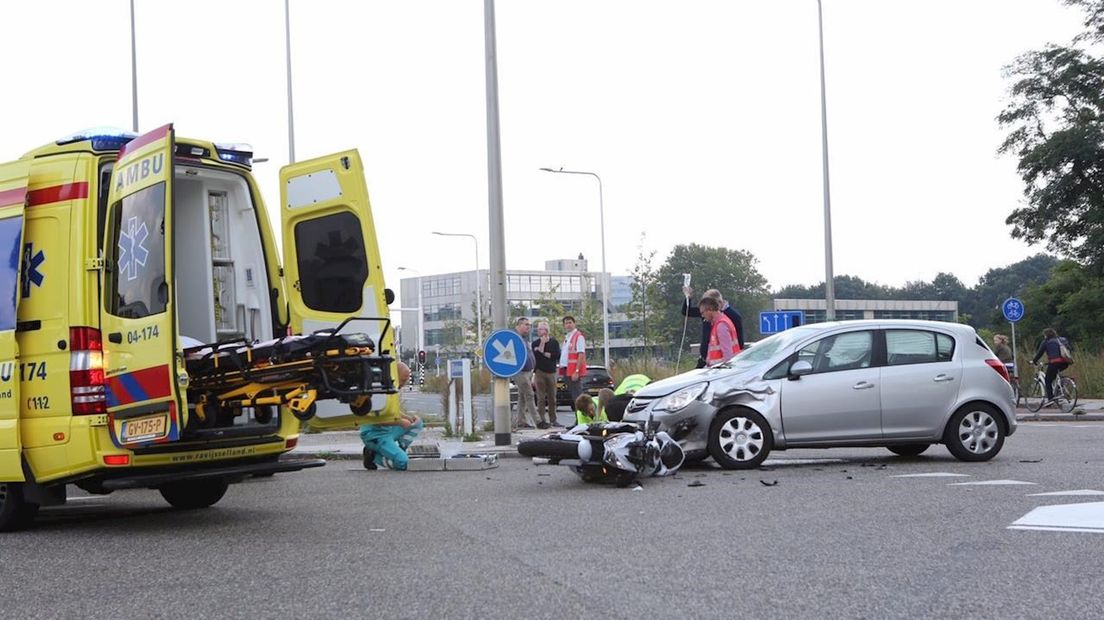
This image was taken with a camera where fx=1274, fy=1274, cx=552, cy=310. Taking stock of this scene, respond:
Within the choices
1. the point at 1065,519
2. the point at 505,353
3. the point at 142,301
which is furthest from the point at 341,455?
the point at 1065,519

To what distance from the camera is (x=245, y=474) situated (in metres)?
9.55

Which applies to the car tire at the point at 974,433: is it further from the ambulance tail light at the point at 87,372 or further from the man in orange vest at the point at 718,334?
the ambulance tail light at the point at 87,372

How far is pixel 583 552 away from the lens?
744cm

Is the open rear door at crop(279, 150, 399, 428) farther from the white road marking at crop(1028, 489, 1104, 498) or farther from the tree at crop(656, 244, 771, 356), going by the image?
the tree at crop(656, 244, 771, 356)

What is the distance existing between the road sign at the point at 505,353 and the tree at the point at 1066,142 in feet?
111

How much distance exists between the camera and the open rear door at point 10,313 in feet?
29.8

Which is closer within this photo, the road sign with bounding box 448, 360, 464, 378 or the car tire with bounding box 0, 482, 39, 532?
the car tire with bounding box 0, 482, 39, 532

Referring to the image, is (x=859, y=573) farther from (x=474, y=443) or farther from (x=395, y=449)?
(x=474, y=443)

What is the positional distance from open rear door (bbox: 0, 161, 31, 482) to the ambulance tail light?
0.53 meters

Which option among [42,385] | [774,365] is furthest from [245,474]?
[774,365]

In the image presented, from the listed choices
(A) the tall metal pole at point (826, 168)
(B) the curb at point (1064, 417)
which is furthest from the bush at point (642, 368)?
(B) the curb at point (1064, 417)

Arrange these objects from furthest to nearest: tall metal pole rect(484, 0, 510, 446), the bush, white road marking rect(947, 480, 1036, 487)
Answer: the bush
tall metal pole rect(484, 0, 510, 446)
white road marking rect(947, 480, 1036, 487)

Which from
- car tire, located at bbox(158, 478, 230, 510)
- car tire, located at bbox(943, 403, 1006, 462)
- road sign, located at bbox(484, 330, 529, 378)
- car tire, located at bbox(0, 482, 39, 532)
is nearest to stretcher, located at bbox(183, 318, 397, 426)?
car tire, located at bbox(0, 482, 39, 532)

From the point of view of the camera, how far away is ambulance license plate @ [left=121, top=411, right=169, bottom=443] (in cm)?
850
